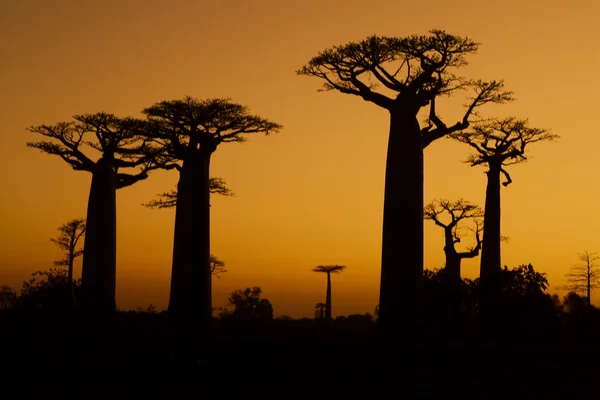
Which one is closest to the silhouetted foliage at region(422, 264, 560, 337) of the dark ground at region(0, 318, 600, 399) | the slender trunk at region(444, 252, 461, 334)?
the slender trunk at region(444, 252, 461, 334)

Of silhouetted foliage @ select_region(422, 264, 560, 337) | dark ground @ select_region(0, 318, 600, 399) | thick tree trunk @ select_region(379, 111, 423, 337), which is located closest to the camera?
dark ground @ select_region(0, 318, 600, 399)

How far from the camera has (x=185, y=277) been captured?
23.6 meters

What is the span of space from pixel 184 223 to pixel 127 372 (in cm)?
1105

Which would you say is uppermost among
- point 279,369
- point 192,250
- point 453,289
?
point 192,250

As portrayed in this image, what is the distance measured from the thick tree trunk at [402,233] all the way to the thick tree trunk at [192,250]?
717 cm

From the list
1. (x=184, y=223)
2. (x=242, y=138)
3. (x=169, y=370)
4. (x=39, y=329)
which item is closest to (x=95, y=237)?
(x=184, y=223)

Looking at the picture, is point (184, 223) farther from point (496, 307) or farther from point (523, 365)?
point (523, 365)

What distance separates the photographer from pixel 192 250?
23672 mm

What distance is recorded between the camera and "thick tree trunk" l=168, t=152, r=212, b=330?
2353 cm

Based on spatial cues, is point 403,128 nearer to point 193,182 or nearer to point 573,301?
point 193,182

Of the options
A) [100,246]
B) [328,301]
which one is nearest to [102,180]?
[100,246]

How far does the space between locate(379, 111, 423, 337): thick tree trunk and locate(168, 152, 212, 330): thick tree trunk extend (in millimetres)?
7166

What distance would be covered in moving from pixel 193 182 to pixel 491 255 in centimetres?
848

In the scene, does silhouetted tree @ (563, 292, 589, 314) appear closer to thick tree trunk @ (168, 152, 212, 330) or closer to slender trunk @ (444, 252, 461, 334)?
slender trunk @ (444, 252, 461, 334)
